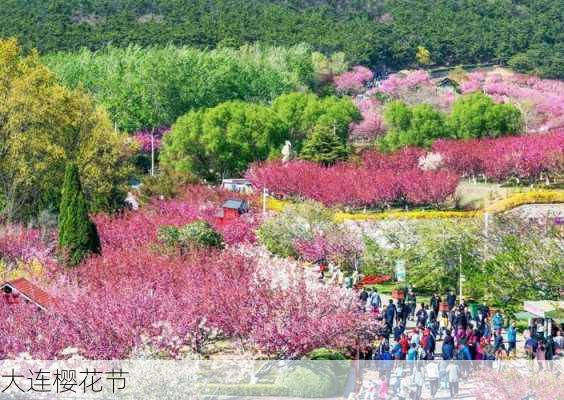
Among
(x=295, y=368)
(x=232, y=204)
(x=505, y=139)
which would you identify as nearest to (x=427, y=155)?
(x=505, y=139)

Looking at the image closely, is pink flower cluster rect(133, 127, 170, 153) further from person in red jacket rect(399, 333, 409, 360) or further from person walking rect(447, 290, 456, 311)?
person in red jacket rect(399, 333, 409, 360)

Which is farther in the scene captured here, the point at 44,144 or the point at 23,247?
the point at 44,144

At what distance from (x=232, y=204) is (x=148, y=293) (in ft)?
66.5

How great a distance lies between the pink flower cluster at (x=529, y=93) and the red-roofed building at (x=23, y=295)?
59.6 m

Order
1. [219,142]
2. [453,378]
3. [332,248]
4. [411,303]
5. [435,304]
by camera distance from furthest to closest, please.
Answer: [219,142] → [332,248] → [411,303] → [435,304] → [453,378]

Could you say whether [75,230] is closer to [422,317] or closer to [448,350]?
[422,317]

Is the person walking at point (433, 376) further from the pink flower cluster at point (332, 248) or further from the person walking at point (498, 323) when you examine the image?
the pink flower cluster at point (332, 248)

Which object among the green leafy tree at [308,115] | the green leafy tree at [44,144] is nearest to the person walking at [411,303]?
the green leafy tree at [44,144]

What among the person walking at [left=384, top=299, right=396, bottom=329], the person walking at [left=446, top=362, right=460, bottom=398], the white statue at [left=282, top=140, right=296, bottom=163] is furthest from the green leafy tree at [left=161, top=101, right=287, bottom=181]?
the person walking at [left=446, top=362, right=460, bottom=398]

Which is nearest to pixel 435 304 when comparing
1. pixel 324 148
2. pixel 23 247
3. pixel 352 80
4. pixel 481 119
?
pixel 23 247

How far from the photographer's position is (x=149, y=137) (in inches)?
3164

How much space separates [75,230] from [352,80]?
70.6 meters

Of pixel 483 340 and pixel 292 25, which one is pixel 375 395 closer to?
pixel 483 340

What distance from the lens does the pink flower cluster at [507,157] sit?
61062 millimetres
